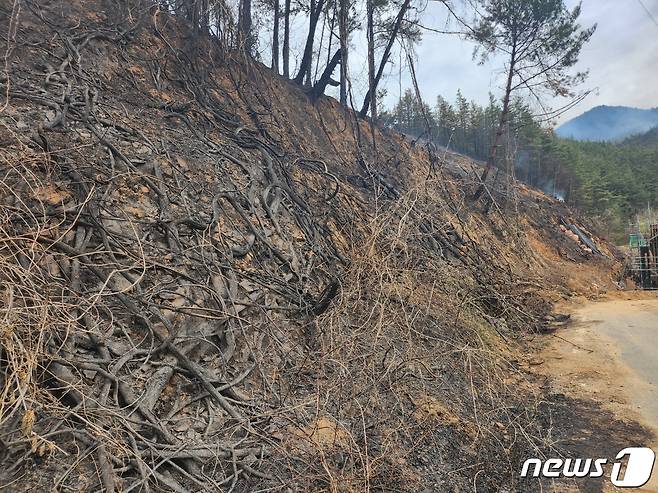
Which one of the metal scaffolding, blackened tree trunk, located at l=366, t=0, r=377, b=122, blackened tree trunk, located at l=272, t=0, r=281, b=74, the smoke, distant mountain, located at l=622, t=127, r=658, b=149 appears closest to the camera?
blackened tree trunk, located at l=366, t=0, r=377, b=122

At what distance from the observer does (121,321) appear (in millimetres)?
2805

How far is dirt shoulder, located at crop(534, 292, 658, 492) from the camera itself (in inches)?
168

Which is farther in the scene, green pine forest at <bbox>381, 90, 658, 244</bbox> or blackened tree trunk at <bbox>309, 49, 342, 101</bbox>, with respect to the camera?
green pine forest at <bbox>381, 90, 658, 244</bbox>

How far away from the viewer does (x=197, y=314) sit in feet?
10.4

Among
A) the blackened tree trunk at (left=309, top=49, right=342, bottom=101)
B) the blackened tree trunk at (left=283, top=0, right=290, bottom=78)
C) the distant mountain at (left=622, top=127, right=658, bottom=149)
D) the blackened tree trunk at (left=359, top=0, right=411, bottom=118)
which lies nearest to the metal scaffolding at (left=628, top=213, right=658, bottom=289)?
the blackened tree trunk at (left=359, top=0, right=411, bottom=118)

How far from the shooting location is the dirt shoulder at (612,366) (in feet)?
14.0

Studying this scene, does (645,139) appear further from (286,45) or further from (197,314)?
(197,314)

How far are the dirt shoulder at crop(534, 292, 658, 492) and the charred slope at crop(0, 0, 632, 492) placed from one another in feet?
1.92

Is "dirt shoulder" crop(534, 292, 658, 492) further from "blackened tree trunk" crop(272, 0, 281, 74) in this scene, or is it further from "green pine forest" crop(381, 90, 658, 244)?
"green pine forest" crop(381, 90, 658, 244)

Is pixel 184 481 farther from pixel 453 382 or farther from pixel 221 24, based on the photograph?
pixel 221 24

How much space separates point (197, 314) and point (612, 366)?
5538 mm

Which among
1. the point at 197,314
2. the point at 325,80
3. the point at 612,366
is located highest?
the point at 325,80

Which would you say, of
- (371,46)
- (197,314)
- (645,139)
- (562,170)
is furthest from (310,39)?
(645,139)

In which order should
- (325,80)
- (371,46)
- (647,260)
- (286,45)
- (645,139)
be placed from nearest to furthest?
(371,46)
(325,80)
(286,45)
(647,260)
(645,139)
